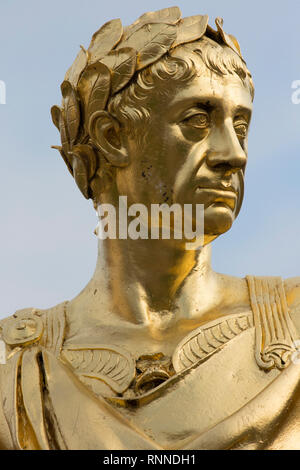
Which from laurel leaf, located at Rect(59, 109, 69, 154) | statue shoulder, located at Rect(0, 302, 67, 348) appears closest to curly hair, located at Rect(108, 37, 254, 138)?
laurel leaf, located at Rect(59, 109, 69, 154)

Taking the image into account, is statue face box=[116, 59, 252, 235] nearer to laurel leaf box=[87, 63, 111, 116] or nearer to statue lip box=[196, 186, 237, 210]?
statue lip box=[196, 186, 237, 210]

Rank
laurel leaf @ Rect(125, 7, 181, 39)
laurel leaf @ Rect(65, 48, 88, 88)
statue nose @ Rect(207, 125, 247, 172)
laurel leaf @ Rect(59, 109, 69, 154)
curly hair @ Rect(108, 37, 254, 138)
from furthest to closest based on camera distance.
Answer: laurel leaf @ Rect(59, 109, 69, 154)
laurel leaf @ Rect(65, 48, 88, 88)
laurel leaf @ Rect(125, 7, 181, 39)
curly hair @ Rect(108, 37, 254, 138)
statue nose @ Rect(207, 125, 247, 172)

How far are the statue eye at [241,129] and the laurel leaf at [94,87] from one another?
879mm

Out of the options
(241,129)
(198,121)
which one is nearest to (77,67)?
(198,121)

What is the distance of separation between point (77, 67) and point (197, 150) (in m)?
1.11

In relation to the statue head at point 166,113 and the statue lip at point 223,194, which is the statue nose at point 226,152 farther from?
the statue lip at point 223,194

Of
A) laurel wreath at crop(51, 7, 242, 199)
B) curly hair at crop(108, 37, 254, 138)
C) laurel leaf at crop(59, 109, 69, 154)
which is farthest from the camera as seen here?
laurel leaf at crop(59, 109, 69, 154)

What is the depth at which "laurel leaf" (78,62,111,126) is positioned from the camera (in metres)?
12.6

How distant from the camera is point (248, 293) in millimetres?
12820

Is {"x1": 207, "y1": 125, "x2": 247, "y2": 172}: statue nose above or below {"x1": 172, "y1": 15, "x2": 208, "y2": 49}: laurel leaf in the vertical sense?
below

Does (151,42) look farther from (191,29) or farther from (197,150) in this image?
(197,150)

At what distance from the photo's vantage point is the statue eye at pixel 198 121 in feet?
40.5

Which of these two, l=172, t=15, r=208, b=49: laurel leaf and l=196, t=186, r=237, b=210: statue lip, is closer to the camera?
l=196, t=186, r=237, b=210: statue lip
